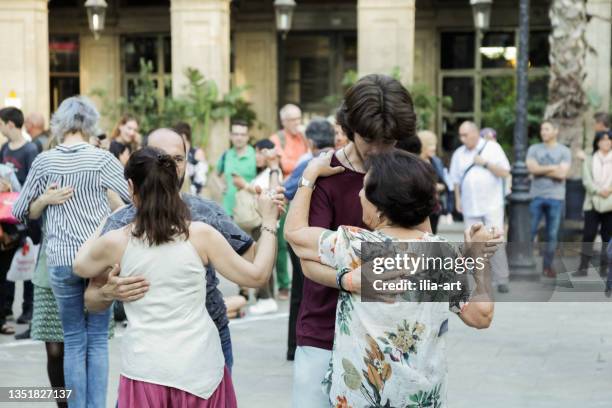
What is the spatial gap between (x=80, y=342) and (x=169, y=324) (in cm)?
218

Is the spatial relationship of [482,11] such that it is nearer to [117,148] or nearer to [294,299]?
[117,148]

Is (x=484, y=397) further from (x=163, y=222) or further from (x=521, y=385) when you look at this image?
(x=163, y=222)

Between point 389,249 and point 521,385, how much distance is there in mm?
4644

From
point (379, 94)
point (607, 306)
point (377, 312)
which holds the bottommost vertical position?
point (607, 306)

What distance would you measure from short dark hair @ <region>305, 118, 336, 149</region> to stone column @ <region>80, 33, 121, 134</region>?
19.8 metres

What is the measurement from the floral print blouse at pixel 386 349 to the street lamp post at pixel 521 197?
975cm

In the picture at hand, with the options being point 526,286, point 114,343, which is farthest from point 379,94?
point 526,286

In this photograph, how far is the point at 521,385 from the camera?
801cm

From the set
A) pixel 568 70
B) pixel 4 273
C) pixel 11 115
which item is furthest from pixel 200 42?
pixel 4 273

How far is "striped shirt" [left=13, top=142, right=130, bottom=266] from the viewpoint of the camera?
6449mm

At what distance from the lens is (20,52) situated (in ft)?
75.8

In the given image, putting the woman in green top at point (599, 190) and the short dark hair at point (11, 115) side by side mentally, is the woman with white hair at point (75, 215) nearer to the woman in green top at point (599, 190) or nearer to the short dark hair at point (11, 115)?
the short dark hair at point (11, 115)

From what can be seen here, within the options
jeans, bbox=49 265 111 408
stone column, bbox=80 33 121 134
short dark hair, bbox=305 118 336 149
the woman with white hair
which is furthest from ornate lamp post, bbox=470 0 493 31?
jeans, bbox=49 265 111 408

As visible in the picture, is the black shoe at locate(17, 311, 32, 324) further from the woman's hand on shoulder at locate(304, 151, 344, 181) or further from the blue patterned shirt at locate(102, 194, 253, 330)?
the woman's hand on shoulder at locate(304, 151, 344, 181)
